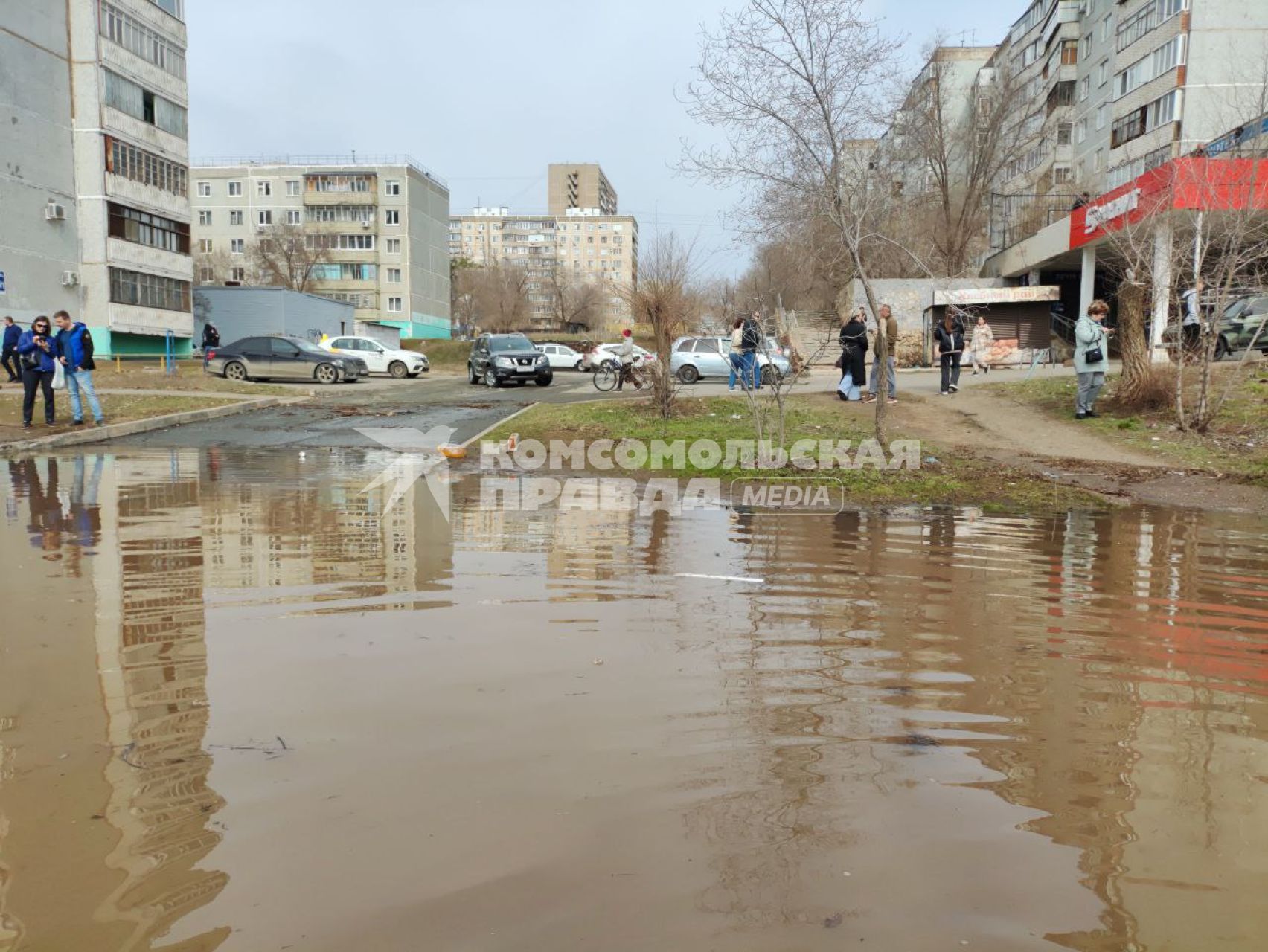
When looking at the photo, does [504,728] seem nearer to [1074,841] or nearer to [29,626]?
[1074,841]

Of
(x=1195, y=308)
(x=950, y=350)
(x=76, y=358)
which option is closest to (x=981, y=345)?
(x=950, y=350)

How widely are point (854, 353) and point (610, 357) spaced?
1201 cm

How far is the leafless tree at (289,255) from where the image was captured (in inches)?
3081

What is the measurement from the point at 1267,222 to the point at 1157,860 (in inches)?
672

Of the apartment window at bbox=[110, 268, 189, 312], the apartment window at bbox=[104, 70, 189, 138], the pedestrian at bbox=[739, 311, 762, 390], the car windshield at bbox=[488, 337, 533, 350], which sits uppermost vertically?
the apartment window at bbox=[104, 70, 189, 138]

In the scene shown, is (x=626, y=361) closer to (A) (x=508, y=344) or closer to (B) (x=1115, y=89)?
(A) (x=508, y=344)

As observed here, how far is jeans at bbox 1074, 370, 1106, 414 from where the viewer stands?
53.0ft

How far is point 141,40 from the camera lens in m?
43.9

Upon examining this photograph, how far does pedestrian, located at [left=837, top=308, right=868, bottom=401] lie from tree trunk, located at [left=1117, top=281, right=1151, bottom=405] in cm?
437

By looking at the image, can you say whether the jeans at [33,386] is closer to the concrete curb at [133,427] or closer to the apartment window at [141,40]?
the concrete curb at [133,427]

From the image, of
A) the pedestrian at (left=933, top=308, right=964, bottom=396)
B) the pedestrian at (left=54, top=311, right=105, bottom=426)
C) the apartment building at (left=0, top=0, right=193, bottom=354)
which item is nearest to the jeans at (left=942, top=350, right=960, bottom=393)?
the pedestrian at (left=933, top=308, right=964, bottom=396)

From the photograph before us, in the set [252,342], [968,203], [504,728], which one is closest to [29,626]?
[504,728]

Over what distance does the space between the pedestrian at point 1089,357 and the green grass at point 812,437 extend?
372 centimetres

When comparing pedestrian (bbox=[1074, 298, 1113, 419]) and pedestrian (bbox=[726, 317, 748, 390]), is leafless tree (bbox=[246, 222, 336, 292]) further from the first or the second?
pedestrian (bbox=[1074, 298, 1113, 419])
